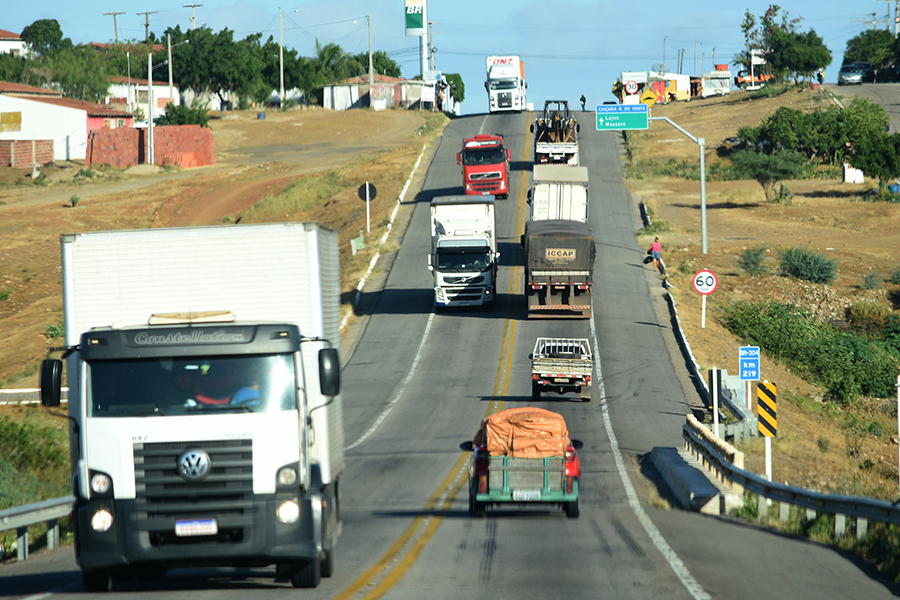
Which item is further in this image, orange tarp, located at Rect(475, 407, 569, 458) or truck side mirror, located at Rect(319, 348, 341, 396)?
orange tarp, located at Rect(475, 407, 569, 458)

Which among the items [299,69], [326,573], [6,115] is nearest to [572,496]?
[326,573]

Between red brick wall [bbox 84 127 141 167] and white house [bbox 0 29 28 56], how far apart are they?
77.4 m

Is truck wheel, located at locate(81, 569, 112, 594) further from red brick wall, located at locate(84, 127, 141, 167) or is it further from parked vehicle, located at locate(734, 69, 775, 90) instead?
parked vehicle, located at locate(734, 69, 775, 90)

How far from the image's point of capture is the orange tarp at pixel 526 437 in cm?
1606

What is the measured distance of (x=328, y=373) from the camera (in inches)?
383

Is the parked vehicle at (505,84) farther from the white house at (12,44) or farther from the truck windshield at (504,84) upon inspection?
the white house at (12,44)

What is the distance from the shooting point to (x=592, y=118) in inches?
3762

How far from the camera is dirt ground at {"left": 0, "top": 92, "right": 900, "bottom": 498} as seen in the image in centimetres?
3228

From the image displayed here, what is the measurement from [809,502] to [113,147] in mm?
78564

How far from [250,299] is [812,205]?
2450 inches

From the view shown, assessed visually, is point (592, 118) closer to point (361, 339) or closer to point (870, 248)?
point (870, 248)

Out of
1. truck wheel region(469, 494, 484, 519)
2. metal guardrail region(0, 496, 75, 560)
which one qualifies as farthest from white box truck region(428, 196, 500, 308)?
metal guardrail region(0, 496, 75, 560)

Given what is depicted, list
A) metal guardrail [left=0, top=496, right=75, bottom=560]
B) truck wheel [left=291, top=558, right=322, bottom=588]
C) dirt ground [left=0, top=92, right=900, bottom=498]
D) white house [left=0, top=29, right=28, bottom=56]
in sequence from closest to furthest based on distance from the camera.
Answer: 1. truck wheel [left=291, top=558, right=322, bottom=588]
2. metal guardrail [left=0, top=496, right=75, bottom=560]
3. dirt ground [left=0, top=92, right=900, bottom=498]
4. white house [left=0, top=29, right=28, bottom=56]

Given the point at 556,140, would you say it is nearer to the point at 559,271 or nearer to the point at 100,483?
the point at 559,271
